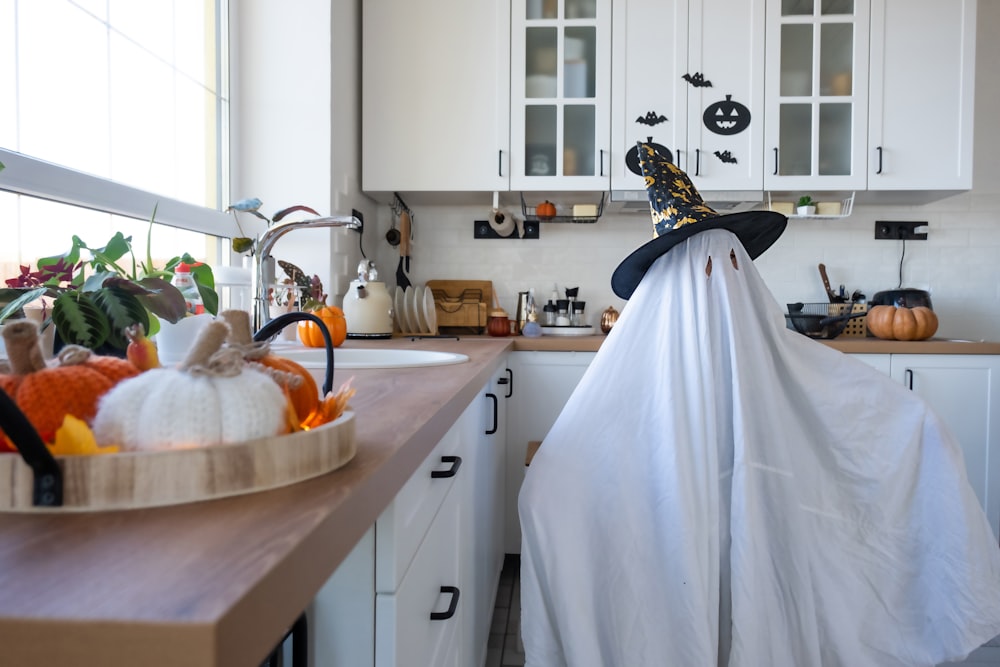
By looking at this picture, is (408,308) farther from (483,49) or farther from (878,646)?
(878,646)

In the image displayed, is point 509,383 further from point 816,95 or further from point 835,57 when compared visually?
point 835,57

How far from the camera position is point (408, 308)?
267cm

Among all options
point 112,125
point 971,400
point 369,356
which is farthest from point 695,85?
point 112,125

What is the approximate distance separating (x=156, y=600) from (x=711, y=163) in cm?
270

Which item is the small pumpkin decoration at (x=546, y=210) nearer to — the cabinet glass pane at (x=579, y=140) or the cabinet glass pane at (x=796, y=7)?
the cabinet glass pane at (x=579, y=140)

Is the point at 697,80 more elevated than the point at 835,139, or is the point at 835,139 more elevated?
the point at 697,80

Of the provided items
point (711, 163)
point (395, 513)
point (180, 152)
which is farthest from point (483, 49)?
point (395, 513)

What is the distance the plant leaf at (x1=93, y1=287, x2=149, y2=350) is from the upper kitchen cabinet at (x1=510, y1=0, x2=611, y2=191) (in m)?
2.01

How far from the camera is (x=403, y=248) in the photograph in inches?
115

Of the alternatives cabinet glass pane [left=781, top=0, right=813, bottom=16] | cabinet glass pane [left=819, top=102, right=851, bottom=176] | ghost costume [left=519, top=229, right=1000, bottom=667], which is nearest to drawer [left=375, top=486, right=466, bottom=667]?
ghost costume [left=519, top=229, right=1000, bottom=667]

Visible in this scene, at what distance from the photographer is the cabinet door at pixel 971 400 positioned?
2.47 meters

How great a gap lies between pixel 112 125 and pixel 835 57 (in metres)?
2.67

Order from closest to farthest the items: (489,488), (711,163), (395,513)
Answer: (395,513) → (489,488) → (711,163)

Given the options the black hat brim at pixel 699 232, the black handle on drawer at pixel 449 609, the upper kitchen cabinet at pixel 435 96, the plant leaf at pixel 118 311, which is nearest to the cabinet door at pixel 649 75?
the upper kitchen cabinet at pixel 435 96
